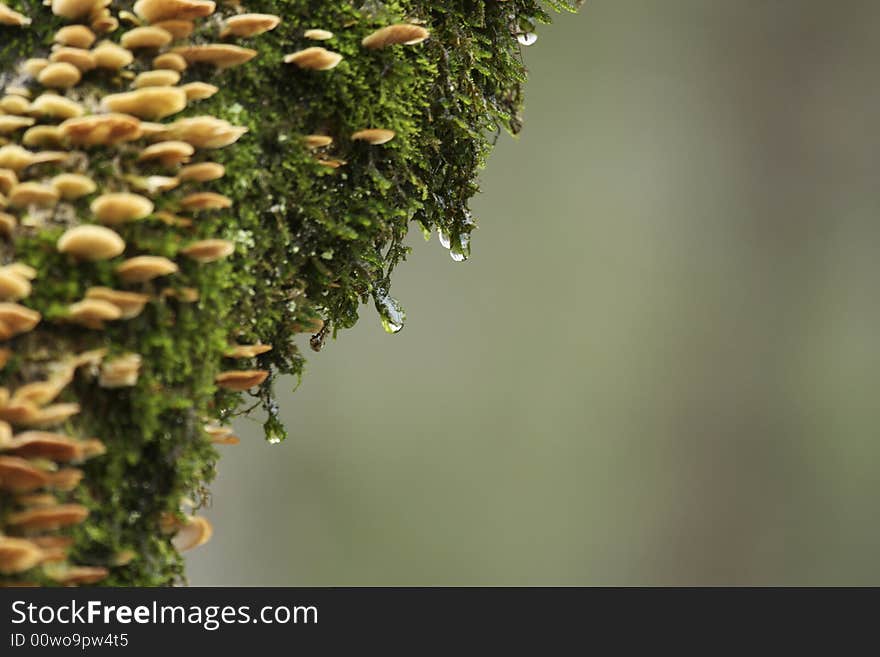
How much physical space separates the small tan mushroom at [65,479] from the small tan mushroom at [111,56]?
53 cm

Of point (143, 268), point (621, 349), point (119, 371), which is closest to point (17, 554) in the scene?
point (119, 371)

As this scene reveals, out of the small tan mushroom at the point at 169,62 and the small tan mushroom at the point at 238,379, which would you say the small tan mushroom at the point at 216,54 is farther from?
the small tan mushroom at the point at 238,379

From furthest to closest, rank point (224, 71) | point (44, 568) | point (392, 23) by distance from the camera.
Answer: point (392, 23) → point (224, 71) → point (44, 568)

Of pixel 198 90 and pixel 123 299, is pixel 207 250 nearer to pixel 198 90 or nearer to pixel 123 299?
pixel 123 299

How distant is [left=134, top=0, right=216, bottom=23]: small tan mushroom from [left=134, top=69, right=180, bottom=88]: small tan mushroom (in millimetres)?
88

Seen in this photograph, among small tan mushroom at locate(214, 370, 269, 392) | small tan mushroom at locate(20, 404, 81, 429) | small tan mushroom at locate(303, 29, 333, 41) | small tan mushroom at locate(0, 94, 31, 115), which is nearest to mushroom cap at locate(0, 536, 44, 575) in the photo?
small tan mushroom at locate(20, 404, 81, 429)

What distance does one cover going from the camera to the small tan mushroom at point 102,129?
1108mm

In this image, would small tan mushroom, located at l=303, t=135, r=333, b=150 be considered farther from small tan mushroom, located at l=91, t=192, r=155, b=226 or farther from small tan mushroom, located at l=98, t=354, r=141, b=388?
small tan mushroom, located at l=98, t=354, r=141, b=388

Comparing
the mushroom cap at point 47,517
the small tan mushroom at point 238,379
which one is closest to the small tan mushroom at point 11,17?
the small tan mushroom at point 238,379

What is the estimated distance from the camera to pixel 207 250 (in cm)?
113

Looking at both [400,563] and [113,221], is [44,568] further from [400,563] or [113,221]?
[400,563]

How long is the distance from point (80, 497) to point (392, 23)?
832 mm

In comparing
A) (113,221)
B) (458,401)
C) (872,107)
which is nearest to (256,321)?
(113,221)

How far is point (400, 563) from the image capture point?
6375 mm
